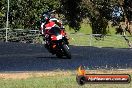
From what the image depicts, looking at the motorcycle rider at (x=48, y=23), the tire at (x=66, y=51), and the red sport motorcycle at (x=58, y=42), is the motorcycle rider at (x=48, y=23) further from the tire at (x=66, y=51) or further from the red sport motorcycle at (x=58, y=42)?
the tire at (x=66, y=51)

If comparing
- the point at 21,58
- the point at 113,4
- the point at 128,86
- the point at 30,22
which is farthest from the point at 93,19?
the point at 128,86

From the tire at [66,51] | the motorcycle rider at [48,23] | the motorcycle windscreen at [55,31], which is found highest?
the motorcycle rider at [48,23]

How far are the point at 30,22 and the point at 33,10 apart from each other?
4.28ft

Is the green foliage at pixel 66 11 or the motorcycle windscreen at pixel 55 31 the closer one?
the motorcycle windscreen at pixel 55 31

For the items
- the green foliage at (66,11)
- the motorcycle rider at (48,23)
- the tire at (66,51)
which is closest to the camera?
the motorcycle rider at (48,23)

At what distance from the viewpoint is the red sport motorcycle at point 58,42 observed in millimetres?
18422

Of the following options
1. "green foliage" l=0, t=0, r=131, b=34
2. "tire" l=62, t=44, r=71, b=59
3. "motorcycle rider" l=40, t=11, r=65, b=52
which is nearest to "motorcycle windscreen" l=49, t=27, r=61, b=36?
"motorcycle rider" l=40, t=11, r=65, b=52

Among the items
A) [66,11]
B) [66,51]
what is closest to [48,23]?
[66,51]

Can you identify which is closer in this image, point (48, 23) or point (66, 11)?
point (48, 23)

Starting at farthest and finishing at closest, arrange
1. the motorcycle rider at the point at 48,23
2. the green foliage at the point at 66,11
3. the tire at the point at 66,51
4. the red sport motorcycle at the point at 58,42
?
1. the green foliage at the point at 66,11
2. the tire at the point at 66,51
3. the red sport motorcycle at the point at 58,42
4. the motorcycle rider at the point at 48,23

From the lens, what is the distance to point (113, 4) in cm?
5675

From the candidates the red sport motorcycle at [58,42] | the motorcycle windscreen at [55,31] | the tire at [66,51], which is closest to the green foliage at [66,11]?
the red sport motorcycle at [58,42]

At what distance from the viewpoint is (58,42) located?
18.7 m

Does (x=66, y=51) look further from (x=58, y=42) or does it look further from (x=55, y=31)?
(x=55, y=31)
